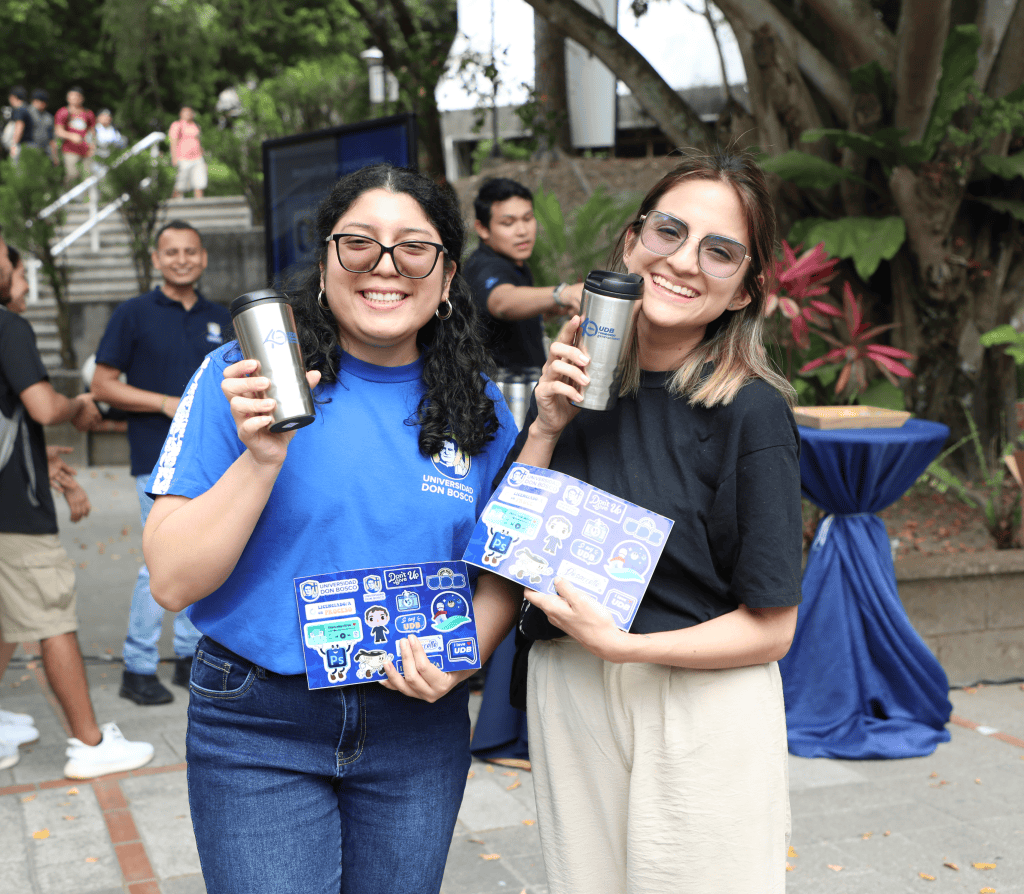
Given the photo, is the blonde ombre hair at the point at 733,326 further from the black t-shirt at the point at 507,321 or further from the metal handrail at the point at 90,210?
the metal handrail at the point at 90,210

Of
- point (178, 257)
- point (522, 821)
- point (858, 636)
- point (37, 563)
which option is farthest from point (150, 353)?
point (858, 636)

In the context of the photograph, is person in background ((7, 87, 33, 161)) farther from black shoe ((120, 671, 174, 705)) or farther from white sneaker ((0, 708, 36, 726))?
white sneaker ((0, 708, 36, 726))

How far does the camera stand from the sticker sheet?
171cm

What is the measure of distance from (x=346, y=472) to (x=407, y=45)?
933 centimetres

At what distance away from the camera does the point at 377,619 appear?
1.76 metres

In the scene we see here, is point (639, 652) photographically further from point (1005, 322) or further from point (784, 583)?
point (1005, 322)

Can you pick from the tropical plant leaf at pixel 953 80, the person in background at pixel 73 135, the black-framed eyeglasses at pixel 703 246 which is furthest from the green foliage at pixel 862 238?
the person in background at pixel 73 135

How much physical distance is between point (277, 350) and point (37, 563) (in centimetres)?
311

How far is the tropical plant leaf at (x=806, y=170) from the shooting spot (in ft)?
21.0

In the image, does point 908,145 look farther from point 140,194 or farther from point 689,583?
point 140,194

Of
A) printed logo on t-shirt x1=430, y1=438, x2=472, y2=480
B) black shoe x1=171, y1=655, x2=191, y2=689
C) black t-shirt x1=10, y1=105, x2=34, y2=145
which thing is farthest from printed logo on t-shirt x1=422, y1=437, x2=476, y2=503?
black t-shirt x1=10, y1=105, x2=34, y2=145

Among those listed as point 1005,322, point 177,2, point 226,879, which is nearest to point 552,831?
point 226,879

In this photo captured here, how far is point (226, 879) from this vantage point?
5.77 feet

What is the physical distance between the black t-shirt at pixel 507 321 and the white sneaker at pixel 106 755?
227 centimetres
